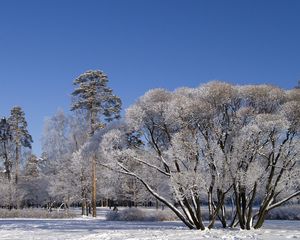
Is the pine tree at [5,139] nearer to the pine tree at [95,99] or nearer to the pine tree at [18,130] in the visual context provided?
the pine tree at [18,130]

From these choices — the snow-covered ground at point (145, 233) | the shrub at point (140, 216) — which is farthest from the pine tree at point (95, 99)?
the snow-covered ground at point (145, 233)

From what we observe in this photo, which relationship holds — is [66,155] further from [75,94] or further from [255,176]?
[255,176]

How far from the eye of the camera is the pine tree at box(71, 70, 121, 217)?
3872 cm

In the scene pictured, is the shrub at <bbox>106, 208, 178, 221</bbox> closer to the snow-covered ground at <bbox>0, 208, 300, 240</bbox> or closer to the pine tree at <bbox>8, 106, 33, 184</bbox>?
the snow-covered ground at <bbox>0, 208, 300, 240</bbox>

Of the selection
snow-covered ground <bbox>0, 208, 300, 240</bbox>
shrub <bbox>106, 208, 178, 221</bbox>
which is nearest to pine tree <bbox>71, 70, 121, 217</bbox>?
shrub <bbox>106, 208, 178, 221</bbox>

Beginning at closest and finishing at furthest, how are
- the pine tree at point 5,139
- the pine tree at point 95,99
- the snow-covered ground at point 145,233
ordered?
the snow-covered ground at point 145,233
the pine tree at point 95,99
the pine tree at point 5,139

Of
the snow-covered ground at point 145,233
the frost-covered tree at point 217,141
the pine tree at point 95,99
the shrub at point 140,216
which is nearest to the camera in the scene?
the snow-covered ground at point 145,233

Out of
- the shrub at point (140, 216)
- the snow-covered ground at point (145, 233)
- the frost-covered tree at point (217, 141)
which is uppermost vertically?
the frost-covered tree at point (217, 141)

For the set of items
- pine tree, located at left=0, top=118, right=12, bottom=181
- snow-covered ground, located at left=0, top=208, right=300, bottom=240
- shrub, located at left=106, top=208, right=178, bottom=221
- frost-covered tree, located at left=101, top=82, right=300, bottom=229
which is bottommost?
snow-covered ground, located at left=0, top=208, right=300, bottom=240

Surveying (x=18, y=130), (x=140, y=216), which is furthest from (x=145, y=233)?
(x=18, y=130)

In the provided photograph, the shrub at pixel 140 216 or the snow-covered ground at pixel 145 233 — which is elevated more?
the shrub at pixel 140 216

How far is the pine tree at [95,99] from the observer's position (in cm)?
3872

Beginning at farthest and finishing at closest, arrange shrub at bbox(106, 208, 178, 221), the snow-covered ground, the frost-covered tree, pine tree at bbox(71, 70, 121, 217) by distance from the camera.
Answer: pine tree at bbox(71, 70, 121, 217) → shrub at bbox(106, 208, 178, 221) → the frost-covered tree → the snow-covered ground

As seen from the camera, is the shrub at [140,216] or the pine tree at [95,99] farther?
the pine tree at [95,99]
